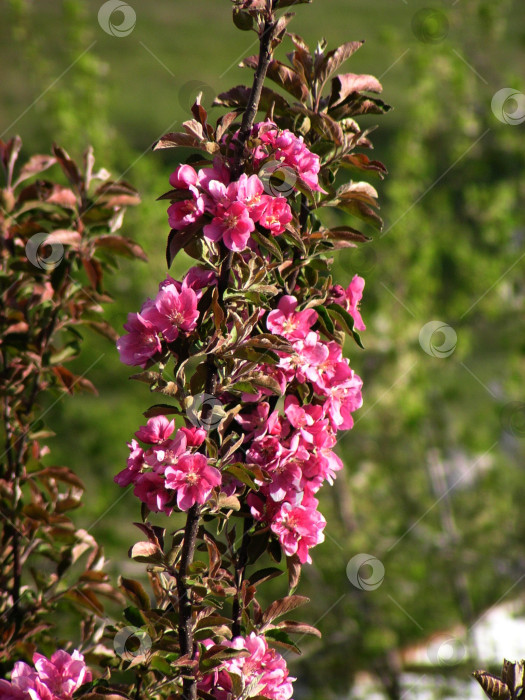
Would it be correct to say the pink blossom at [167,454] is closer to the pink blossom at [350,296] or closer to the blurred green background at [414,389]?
the pink blossom at [350,296]

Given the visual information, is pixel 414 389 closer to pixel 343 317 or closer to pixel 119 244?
pixel 119 244

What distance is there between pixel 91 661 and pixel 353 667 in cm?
431

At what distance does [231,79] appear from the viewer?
58.6 feet

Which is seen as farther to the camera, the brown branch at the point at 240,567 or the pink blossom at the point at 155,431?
the brown branch at the point at 240,567

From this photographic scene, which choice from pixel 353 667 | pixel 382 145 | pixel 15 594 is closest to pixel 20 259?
pixel 15 594

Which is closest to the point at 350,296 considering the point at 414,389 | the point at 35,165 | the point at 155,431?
the point at 155,431

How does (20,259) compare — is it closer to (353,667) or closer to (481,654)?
(353,667)

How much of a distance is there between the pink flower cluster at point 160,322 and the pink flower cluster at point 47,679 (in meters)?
0.42

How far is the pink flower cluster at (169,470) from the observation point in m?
0.98

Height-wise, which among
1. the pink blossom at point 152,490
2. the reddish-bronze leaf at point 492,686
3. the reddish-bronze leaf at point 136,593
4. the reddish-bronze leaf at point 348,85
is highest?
the reddish-bronze leaf at point 348,85

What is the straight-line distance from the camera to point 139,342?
41.3 inches

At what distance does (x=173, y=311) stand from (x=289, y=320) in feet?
0.59

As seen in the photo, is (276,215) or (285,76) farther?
(285,76)

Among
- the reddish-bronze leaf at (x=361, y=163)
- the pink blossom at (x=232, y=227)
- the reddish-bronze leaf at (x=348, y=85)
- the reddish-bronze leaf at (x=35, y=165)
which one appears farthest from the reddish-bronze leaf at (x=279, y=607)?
the reddish-bronze leaf at (x=35, y=165)
